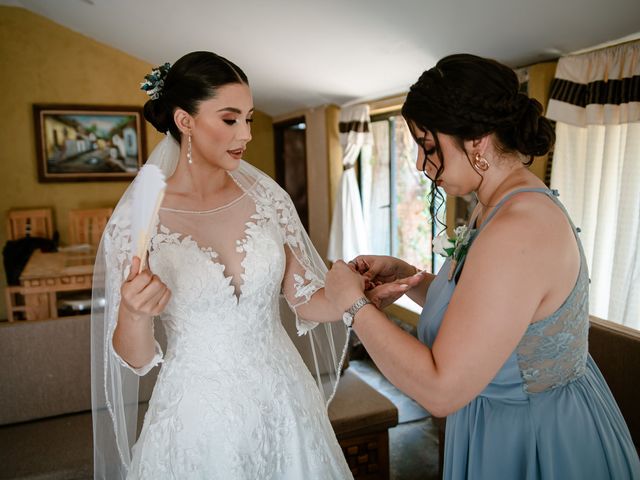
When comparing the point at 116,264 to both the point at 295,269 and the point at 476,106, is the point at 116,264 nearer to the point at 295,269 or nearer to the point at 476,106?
the point at 295,269

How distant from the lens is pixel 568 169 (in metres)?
3.04

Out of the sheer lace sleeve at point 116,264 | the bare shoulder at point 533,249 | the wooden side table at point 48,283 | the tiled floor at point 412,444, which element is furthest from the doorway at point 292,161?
the bare shoulder at point 533,249

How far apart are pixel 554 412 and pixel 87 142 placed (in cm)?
643

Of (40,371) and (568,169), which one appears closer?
(40,371)

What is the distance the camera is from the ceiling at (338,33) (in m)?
2.72

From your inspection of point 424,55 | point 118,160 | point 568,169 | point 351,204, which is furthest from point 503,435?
point 118,160

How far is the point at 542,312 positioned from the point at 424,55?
2.96 meters

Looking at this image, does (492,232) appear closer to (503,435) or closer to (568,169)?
(503,435)

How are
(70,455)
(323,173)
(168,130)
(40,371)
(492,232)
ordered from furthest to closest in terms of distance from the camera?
(323,173)
(40,371)
(70,455)
(168,130)
(492,232)

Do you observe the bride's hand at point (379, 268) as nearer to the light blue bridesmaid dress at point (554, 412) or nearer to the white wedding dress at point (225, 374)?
the white wedding dress at point (225, 374)

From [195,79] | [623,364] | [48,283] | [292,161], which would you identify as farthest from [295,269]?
[292,161]

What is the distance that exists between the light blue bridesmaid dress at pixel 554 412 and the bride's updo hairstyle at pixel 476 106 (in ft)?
0.42

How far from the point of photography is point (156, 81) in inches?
64.8

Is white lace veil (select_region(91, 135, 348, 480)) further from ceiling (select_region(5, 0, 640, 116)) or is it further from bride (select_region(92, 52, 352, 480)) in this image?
ceiling (select_region(5, 0, 640, 116))
